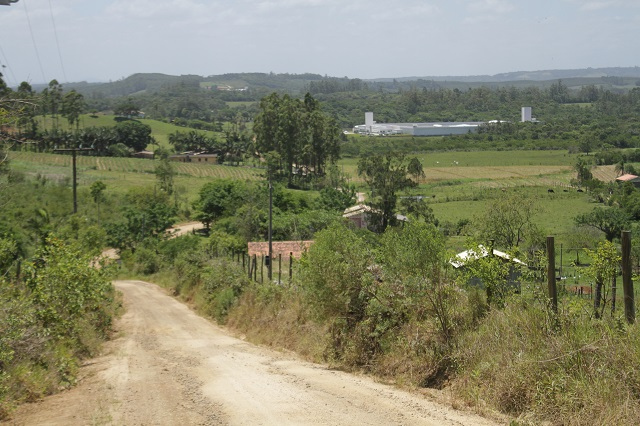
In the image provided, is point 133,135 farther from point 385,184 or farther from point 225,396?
point 225,396

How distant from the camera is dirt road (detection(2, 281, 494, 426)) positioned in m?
8.66

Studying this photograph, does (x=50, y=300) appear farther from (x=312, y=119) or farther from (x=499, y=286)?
(x=312, y=119)

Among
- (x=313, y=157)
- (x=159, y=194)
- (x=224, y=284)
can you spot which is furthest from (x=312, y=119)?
(x=224, y=284)

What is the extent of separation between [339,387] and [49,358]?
541 centimetres

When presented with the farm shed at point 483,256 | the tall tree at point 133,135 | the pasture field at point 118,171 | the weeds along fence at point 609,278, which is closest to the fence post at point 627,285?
the weeds along fence at point 609,278

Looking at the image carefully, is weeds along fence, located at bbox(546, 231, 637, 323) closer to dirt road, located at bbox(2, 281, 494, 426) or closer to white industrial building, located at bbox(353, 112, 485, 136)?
dirt road, located at bbox(2, 281, 494, 426)

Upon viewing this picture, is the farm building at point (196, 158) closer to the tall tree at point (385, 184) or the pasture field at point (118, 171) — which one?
the pasture field at point (118, 171)

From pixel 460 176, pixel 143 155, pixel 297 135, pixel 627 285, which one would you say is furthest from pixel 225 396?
pixel 143 155

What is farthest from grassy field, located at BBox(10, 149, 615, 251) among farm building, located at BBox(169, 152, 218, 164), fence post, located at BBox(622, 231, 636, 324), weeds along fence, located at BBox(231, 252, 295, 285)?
fence post, located at BBox(622, 231, 636, 324)

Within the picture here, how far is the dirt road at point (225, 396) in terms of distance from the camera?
8.66 m

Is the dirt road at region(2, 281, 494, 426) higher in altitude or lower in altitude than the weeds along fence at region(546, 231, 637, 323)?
lower

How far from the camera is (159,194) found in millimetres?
70000

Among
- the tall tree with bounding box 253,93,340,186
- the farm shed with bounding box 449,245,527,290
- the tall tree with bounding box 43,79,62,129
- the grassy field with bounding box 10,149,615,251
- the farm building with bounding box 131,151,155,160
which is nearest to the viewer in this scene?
the farm shed with bounding box 449,245,527,290

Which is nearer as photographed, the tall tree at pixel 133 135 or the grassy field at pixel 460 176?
the grassy field at pixel 460 176
